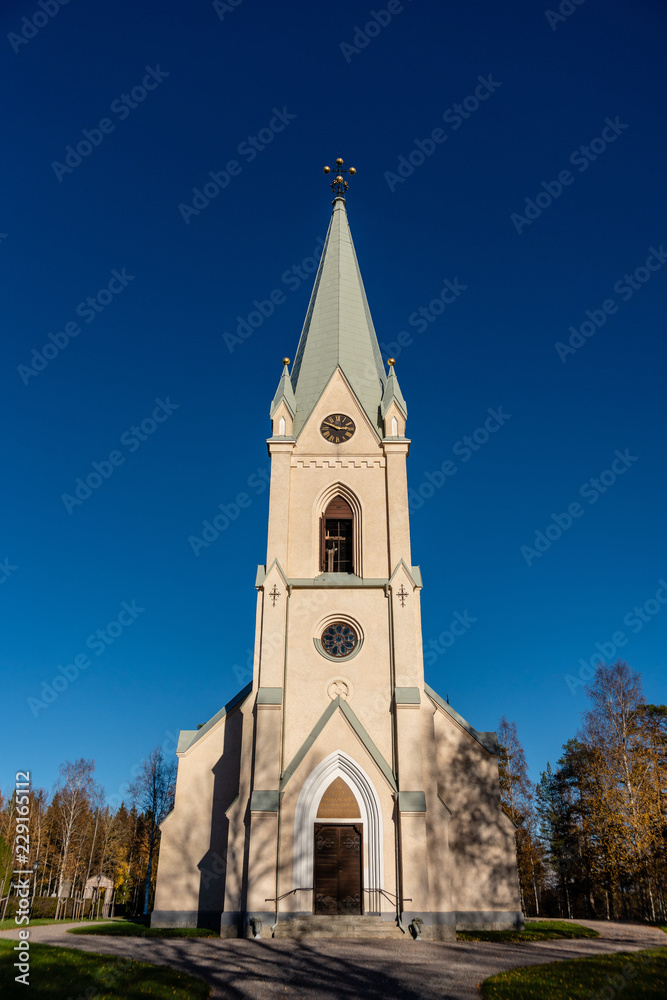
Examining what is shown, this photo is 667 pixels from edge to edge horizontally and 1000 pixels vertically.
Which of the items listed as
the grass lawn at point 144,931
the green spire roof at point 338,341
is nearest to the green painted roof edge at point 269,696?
the grass lawn at point 144,931

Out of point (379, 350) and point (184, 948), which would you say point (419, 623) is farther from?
point (379, 350)

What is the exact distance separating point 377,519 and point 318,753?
9017 millimetres

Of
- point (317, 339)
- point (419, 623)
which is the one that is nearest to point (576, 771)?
point (419, 623)

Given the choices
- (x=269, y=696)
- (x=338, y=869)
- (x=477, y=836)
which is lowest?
(x=338, y=869)

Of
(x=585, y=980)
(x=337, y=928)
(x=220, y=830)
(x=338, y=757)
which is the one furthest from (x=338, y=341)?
(x=585, y=980)

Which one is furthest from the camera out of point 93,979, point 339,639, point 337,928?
point 339,639

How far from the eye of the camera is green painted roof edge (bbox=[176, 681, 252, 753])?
2461 cm

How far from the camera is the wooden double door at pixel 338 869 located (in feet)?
66.3

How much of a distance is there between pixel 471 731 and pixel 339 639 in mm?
6027

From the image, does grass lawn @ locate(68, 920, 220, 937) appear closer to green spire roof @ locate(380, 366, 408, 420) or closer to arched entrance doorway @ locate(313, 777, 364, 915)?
arched entrance doorway @ locate(313, 777, 364, 915)

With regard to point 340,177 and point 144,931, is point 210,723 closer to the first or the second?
point 144,931

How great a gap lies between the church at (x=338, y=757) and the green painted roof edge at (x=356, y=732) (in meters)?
0.05

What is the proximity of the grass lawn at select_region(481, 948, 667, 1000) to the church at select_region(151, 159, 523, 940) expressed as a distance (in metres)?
7.88

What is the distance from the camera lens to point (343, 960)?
14.3m
